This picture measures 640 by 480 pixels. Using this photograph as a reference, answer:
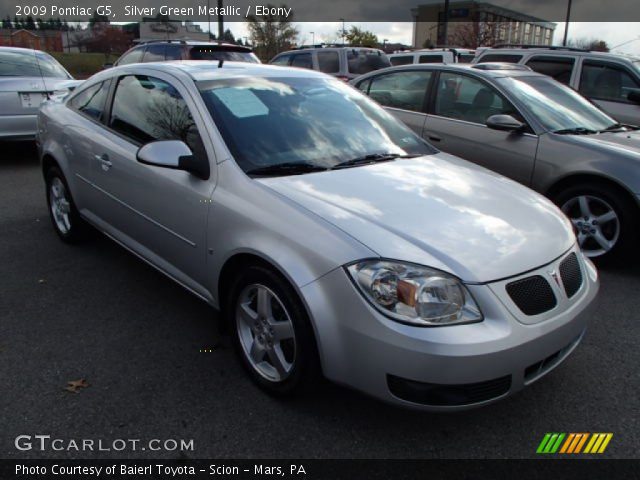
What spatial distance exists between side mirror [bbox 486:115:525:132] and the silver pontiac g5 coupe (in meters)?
1.45

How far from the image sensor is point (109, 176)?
3791mm

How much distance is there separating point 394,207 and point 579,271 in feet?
A: 3.29

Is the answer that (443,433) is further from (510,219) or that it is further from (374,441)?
(510,219)

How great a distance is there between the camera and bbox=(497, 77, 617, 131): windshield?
4.98 metres

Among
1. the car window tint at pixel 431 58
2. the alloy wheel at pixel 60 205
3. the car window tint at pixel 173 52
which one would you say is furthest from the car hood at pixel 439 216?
the car window tint at pixel 431 58

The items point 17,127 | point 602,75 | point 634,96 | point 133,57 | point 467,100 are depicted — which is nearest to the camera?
point 467,100

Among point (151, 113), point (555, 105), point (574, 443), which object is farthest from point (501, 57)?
point (574, 443)

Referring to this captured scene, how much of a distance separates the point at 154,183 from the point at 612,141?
3817 mm

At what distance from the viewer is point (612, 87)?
7375 millimetres

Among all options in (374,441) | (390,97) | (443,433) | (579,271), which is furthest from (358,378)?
(390,97)

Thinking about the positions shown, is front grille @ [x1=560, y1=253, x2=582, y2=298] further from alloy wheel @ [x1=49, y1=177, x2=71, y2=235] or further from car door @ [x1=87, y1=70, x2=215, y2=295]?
alloy wheel @ [x1=49, y1=177, x2=71, y2=235]

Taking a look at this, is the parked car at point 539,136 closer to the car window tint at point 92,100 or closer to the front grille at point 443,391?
the front grille at point 443,391

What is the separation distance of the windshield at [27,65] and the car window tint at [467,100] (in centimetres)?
623

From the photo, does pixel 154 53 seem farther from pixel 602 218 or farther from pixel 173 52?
pixel 602 218
